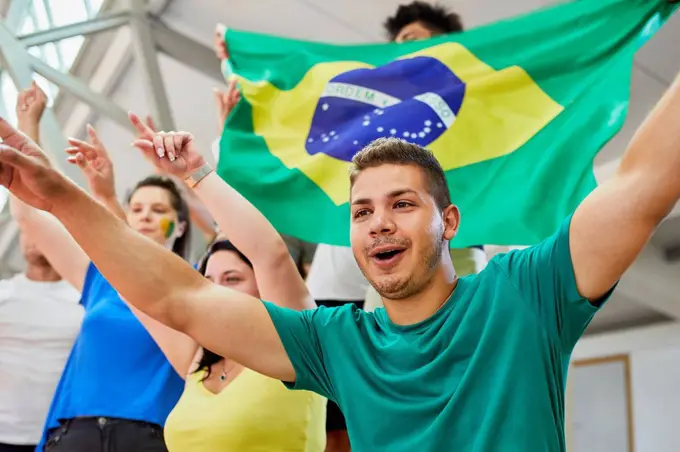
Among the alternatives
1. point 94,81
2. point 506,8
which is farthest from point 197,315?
point 94,81

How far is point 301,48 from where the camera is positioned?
239 cm

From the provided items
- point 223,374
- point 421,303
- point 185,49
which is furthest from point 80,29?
point 421,303

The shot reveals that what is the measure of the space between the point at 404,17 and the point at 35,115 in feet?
3.73

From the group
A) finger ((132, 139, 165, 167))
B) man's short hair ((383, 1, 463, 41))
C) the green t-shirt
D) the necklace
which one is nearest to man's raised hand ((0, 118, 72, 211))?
finger ((132, 139, 165, 167))

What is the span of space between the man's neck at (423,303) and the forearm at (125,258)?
1.00ft

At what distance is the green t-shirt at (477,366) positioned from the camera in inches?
37.7

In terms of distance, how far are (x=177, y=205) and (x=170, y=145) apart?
2.56 feet

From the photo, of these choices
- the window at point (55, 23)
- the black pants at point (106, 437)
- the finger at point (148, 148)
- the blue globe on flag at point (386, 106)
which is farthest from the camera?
the window at point (55, 23)

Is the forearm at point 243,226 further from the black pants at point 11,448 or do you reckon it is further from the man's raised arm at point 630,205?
the black pants at point 11,448

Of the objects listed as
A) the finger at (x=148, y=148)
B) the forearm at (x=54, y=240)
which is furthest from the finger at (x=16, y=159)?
→ the forearm at (x=54, y=240)

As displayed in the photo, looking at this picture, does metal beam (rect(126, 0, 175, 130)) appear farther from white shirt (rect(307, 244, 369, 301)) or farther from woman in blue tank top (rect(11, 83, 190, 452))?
white shirt (rect(307, 244, 369, 301))

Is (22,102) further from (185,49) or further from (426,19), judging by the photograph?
(185,49)

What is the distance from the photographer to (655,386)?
264 inches

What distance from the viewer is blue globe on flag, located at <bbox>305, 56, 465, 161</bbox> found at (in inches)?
79.0
